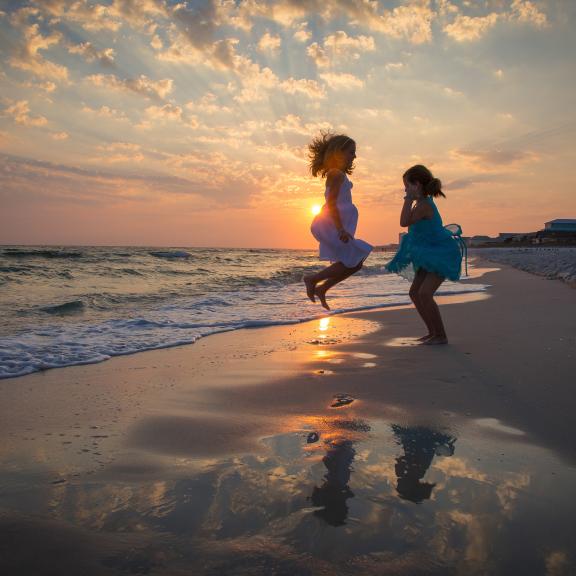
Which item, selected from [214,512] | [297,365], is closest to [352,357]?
[297,365]

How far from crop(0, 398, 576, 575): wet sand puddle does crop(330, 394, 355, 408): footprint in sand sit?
0.66 m

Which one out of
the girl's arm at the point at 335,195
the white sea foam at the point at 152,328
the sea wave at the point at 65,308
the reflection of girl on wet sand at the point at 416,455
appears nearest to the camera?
the reflection of girl on wet sand at the point at 416,455

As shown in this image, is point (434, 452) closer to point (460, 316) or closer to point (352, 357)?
point (352, 357)

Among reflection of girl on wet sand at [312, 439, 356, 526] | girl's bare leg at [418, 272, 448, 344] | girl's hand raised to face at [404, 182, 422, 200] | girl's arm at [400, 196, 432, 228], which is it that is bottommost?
reflection of girl on wet sand at [312, 439, 356, 526]

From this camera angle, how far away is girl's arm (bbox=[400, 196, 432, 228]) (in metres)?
5.27

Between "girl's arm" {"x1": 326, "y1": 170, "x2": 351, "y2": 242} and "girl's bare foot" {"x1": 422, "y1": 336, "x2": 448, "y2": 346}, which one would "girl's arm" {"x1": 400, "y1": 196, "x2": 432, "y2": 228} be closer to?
"girl's arm" {"x1": 326, "y1": 170, "x2": 351, "y2": 242}

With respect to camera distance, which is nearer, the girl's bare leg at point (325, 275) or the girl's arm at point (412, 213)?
the girl's arm at point (412, 213)

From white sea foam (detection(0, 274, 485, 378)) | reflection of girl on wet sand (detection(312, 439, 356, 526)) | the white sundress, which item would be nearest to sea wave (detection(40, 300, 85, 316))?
white sea foam (detection(0, 274, 485, 378))

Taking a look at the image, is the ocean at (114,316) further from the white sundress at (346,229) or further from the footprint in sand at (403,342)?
the footprint in sand at (403,342)

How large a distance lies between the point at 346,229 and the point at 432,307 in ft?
3.95

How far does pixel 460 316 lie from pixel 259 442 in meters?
5.14

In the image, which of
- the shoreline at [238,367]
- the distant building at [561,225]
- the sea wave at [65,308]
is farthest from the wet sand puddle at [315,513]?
the distant building at [561,225]

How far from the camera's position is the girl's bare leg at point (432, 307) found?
4910mm

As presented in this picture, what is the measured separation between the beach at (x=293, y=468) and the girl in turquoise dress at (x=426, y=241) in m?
1.47
